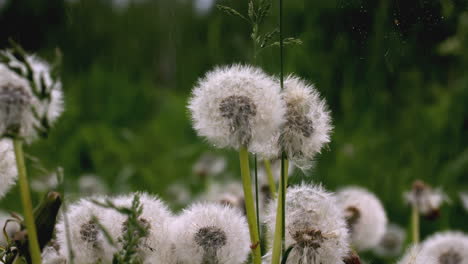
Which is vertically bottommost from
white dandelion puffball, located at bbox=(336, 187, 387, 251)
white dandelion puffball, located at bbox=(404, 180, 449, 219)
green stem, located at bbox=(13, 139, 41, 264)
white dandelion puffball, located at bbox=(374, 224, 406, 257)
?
green stem, located at bbox=(13, 139, 41, 264)

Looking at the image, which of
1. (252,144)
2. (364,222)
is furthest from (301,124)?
(364,222)

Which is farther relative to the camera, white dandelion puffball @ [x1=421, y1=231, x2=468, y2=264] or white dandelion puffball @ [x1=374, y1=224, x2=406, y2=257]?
white dandelion puffball @ [x1=374, y1=224, x2=406, y2=257]

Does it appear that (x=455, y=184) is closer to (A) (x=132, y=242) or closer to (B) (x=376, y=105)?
A: (B) (x=376, y=105)

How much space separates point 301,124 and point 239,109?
0.45ft

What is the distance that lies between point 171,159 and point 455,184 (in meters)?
2.53

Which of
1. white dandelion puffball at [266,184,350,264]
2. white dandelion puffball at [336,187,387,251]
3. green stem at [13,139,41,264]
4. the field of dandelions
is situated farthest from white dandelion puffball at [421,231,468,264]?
green stem at [13,139,41,264]

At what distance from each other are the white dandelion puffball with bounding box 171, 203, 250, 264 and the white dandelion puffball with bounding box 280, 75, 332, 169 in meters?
0.21

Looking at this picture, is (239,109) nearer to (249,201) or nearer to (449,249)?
(249,201)

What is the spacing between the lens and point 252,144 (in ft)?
4.16

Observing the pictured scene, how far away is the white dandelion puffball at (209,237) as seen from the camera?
52.9 inches

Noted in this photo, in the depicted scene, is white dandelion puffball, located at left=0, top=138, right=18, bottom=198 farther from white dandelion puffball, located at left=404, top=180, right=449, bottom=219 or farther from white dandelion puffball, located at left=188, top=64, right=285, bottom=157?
white dandelion puffball, located at left=404, top=180, right=449, bottom=219

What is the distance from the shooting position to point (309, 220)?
1.33 meters

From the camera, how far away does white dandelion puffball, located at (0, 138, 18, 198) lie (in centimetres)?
135

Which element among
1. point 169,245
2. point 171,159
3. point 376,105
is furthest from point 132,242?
point 171,159
